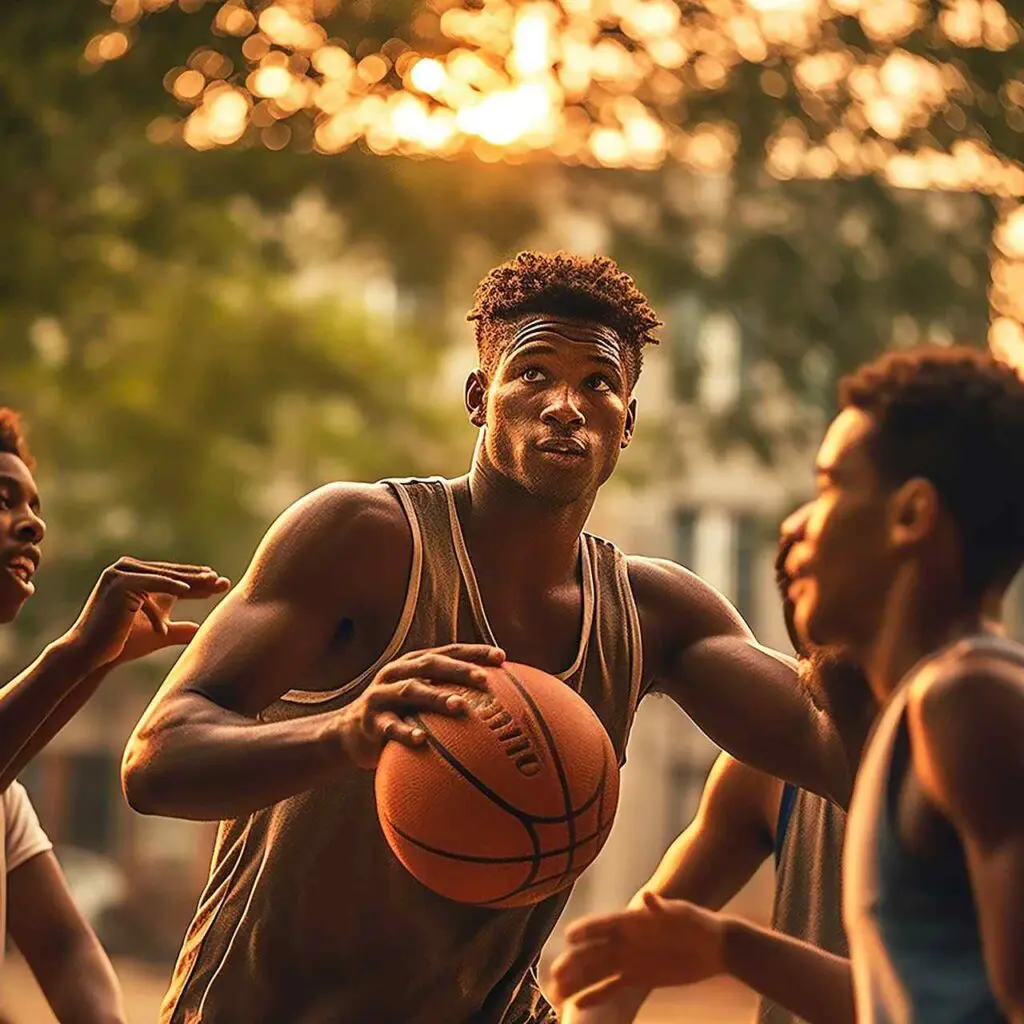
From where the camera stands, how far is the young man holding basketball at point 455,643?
4852 millimetres

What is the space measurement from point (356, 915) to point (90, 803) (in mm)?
32773

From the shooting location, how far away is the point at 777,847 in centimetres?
550

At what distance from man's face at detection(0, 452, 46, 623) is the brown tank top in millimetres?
1336

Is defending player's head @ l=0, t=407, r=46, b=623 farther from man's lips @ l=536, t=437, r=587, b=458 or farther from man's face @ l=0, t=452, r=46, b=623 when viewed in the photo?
man's lips @ l=536, t=437, r=587, b=458

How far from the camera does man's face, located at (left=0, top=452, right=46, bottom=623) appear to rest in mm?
6152

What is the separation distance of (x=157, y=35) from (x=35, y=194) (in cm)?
140

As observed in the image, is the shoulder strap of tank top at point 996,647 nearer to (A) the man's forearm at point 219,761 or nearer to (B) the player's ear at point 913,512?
(B) the player's ear at point 913,512

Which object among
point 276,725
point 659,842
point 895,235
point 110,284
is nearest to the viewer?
point 276,725

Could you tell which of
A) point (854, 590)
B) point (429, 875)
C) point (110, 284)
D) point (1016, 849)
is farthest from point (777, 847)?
point (110, 284)

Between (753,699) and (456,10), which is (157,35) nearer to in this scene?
(456,10)

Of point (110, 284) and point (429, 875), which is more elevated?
point (110, 284)

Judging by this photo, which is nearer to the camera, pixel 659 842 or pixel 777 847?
pixel 777 847

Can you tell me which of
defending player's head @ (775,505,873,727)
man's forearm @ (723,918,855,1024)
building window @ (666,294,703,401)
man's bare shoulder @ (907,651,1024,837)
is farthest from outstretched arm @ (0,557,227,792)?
building window @ (666,294,703,401)

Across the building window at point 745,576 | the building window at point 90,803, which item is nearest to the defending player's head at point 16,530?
the building window at point 745,576
